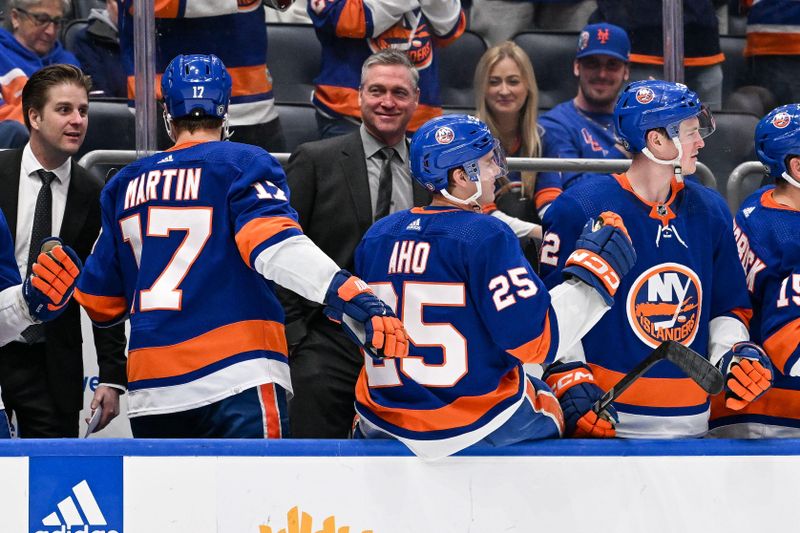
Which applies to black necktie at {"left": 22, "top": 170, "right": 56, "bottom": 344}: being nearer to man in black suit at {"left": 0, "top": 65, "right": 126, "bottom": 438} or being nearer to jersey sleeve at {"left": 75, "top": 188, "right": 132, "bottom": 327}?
man in black suit at {"left": 0, "top": 65, "right": 126, "bottom": 438}

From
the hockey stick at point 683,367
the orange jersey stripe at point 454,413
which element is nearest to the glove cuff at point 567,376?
the hockey stick at point 683,367

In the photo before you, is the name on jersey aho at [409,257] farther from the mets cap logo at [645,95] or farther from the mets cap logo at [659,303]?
the mets cap logo at [645,95]

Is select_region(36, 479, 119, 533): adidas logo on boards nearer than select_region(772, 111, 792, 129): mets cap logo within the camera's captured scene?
Yes

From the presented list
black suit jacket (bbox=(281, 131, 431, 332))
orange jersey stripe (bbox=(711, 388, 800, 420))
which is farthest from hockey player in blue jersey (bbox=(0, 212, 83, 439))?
orange jersey stripe (bbox=(711, 388, 800, 420))

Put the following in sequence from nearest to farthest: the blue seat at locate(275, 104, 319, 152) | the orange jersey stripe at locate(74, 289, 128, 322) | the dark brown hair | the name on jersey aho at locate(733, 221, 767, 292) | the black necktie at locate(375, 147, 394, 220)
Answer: the orange jersey stripe at locate(74, 289, 128, 322)
the name on jersey aho at locate(733, 221, 767, 292)
the dark brown hair
the black necktie at locate(375, 147, 394, 220)
the blue seat at locate(275, 104, 319, 152)

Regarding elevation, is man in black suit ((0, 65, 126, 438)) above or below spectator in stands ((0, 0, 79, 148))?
below

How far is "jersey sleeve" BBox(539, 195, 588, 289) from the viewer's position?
3.18 metres

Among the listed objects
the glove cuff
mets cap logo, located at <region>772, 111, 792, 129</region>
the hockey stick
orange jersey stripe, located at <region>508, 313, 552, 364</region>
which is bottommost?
the glove cuff

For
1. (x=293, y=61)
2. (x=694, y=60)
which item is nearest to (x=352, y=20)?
(x=293, y=61)

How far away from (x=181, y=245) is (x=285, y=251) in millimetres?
319

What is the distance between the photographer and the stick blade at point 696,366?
2.86 meters

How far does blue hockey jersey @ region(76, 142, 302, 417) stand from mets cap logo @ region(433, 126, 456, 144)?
14.8 inches

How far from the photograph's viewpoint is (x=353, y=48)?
14.5ft

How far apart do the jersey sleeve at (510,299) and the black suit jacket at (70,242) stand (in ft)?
4.21
